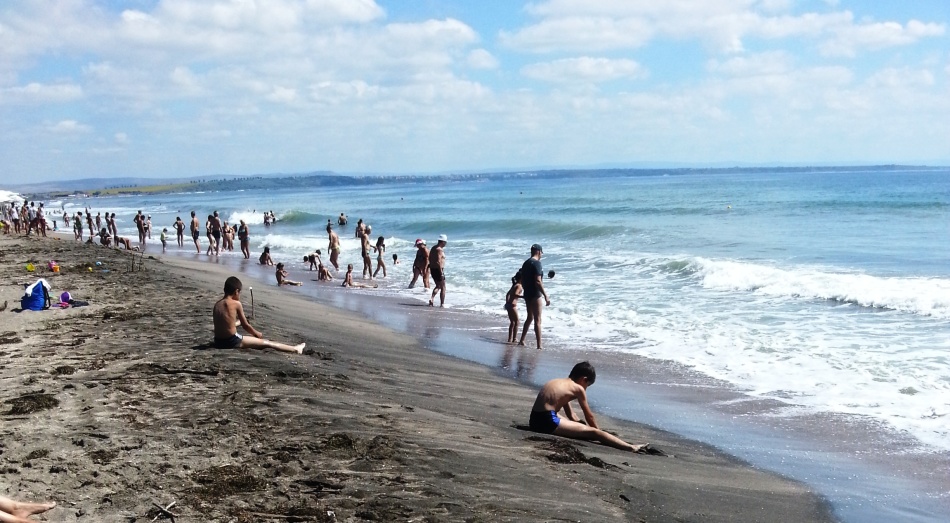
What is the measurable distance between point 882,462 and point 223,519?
18.0 feet

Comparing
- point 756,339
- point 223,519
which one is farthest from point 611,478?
point 756,339

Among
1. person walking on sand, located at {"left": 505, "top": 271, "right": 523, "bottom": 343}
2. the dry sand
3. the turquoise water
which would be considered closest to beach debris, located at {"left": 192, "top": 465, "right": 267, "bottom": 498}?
the dry sand

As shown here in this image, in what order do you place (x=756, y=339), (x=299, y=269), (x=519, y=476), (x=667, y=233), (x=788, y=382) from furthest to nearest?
(x=667, y=233) < (x=299, y=269) < (x=756, y=339) < (x=788, y=382) < (x=519, y=476)

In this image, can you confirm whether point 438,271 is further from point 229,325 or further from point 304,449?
point 304,449

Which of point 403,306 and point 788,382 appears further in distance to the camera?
point 403,306

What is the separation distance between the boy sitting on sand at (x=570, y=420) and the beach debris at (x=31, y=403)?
4079 mm

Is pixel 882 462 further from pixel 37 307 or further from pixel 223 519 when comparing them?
pixel 37 307

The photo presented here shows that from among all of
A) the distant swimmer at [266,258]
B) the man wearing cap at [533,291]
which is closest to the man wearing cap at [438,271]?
the man wearing cap at [533,291]

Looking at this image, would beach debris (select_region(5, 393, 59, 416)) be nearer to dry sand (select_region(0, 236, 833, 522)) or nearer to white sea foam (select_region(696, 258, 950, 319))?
dry sand (select_region(0, 236, 833, 522))

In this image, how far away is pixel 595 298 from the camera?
16.2 m

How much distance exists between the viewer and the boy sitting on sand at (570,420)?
21.5 ft

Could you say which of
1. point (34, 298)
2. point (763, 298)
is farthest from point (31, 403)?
point (763, 298)

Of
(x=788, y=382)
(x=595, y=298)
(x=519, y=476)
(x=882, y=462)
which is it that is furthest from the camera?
(x=595, y=298)

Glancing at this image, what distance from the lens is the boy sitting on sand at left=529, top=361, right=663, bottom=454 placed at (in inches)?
258
